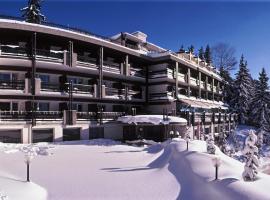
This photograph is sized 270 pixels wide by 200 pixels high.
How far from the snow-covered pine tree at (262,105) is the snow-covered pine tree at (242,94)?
3.70 m

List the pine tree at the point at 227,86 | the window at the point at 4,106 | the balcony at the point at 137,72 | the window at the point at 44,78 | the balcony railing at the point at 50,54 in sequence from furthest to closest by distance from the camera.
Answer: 1. the pine tree at the point at 227,86
2. the balcony at the point at 137,72
3. the window at the point at 44,78
4. the balcony railing at the point at 50,54
5. the window at the point at 4,106

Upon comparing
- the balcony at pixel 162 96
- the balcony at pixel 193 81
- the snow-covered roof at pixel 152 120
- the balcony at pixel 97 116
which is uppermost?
the balcony at pixel 193 81

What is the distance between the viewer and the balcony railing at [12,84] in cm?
2766

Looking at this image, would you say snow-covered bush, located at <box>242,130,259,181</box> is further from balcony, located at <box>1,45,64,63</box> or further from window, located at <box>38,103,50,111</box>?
window, located at <box>38,103,50,111</box>

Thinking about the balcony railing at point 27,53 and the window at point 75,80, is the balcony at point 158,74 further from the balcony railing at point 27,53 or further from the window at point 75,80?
the balcony railing at point 27,53

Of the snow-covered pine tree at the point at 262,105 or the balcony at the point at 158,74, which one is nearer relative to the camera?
the balcony at the point at 158,74

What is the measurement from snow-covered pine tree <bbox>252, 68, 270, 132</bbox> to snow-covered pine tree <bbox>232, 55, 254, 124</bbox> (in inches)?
146

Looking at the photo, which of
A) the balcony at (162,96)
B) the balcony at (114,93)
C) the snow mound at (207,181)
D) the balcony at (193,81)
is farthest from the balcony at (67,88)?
the balcony at (193,81)

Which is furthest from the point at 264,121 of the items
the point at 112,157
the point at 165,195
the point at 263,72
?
the point at 165,195

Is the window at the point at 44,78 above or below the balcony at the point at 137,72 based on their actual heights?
below

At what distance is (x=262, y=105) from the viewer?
61.2 meters

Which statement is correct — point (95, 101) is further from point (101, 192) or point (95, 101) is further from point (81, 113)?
point (101, 192)

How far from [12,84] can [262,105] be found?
52000 mm

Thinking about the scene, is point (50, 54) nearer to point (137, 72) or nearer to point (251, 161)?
point (137, 72)
